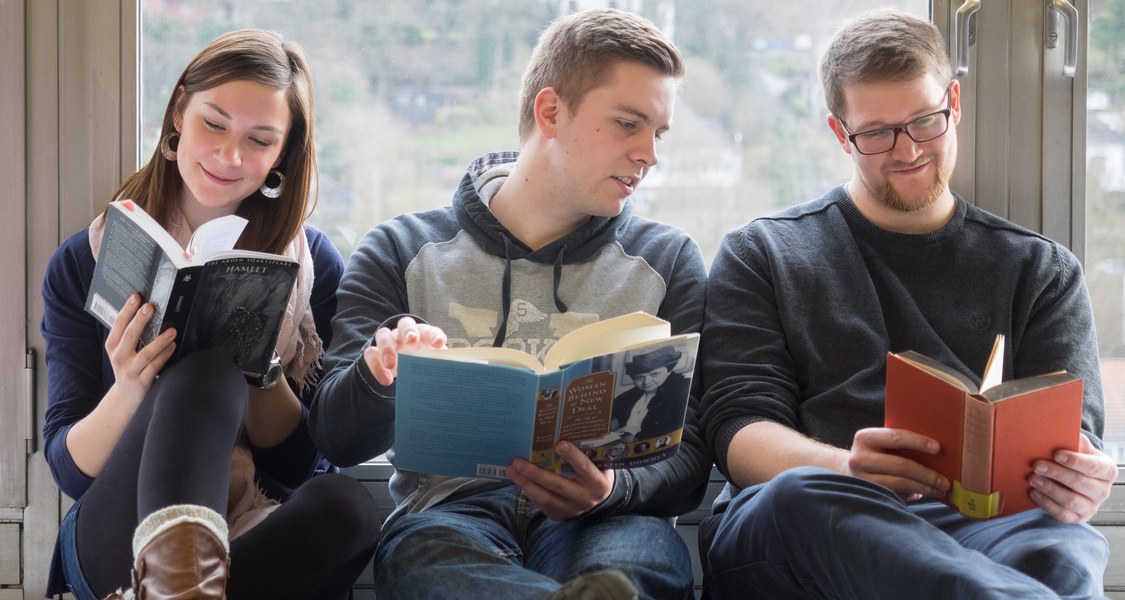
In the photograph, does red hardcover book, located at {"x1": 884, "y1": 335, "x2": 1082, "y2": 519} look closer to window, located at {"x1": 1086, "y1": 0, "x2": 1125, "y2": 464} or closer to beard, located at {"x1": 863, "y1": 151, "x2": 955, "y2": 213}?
beard, located at {"x1": 863, "y1": 151, "x2": 955, "y2": 213}

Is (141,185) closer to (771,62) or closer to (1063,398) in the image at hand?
(771,62)

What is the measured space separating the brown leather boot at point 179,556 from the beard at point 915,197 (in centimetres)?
122

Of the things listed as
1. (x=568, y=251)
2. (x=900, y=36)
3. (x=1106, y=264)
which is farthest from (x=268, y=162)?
(x=1106, y=264)

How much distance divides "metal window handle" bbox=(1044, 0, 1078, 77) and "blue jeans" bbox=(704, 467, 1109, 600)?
942 millimetres

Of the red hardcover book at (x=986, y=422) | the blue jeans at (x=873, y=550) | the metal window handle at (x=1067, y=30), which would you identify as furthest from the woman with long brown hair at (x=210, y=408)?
the metal window handle at (x=1067, y=30)

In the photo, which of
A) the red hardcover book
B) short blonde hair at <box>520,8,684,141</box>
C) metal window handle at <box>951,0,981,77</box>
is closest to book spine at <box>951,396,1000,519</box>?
the red hardcover book

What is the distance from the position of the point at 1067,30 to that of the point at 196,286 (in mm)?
1653

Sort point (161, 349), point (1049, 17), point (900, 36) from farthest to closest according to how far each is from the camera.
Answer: point (1049, 17)
point (900, 36)
point (161, 349)

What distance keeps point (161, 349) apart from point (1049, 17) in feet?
5.63

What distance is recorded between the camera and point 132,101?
2.02 metres

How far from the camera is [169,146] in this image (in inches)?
71.6

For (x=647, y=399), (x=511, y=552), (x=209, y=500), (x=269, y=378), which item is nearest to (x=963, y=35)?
(x=647, y=399)

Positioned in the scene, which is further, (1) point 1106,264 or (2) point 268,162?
(1) point 1106,264

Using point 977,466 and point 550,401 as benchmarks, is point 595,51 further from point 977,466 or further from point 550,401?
point 977,466
